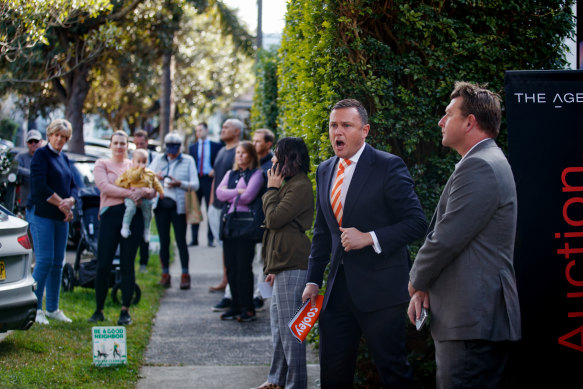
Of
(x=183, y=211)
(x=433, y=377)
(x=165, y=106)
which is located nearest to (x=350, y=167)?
(x=433, y=377)

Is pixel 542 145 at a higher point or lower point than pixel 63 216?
higher

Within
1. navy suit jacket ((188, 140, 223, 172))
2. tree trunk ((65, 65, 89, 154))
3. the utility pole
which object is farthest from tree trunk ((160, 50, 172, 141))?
the utility pole

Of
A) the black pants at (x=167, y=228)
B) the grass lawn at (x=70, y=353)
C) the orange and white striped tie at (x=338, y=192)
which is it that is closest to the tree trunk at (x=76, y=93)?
the black pants at (x=167, y=228)

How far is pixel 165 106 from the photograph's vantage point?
26250 millimetres

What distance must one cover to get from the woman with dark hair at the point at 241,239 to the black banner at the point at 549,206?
3778 mm

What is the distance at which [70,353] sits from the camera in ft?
21.2

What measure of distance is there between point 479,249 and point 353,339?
1.30 m

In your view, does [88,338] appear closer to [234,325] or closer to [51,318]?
[51,318]

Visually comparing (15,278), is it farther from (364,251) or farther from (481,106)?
(481,106)

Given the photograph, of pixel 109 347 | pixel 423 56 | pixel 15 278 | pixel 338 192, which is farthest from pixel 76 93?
pixel 338 192

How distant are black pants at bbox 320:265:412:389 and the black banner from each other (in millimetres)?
826

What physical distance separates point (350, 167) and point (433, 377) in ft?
6.77

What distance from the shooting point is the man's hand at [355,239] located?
408 centimetres

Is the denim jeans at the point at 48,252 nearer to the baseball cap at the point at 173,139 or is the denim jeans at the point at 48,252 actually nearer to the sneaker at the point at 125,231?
the sneaker at the point at 125,231
